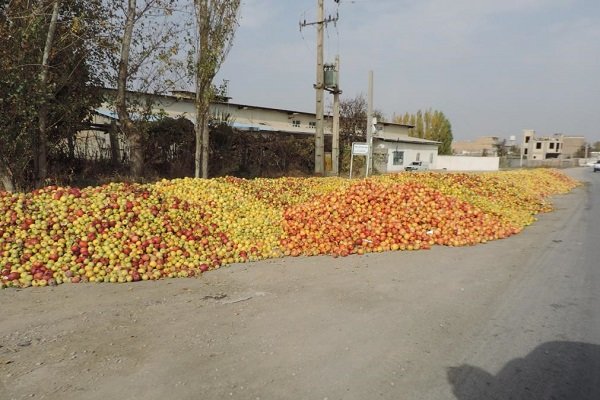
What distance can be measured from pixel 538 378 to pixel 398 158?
139ft

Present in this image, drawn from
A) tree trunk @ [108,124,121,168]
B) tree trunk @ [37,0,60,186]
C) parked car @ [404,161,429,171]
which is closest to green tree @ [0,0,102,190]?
tree trunk @ [37,0,60,186]

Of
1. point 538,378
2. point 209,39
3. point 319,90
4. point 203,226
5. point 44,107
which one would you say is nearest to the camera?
point 538,378

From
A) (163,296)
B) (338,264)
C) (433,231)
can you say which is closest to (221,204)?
(338,264)

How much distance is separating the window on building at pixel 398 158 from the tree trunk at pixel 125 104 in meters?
32.8

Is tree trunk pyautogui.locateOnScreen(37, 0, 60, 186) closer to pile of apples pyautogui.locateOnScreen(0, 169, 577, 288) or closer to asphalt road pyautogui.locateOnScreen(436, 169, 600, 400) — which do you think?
pile of apples pyautogui.locateOnScreen(0, 169, 577, 288)

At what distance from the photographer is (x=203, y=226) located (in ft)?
22.8

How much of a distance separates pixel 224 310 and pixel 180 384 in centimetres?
145

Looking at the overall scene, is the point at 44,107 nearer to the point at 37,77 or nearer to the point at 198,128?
the point at 37,77

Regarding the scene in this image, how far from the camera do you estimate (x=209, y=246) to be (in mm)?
6504

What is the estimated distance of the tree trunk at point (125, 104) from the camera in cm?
1202

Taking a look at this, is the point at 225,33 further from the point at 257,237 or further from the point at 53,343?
the point at 53,343

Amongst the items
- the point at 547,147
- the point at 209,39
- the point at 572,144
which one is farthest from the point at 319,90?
the point at 572,144

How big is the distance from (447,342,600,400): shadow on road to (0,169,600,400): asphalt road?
1 cm

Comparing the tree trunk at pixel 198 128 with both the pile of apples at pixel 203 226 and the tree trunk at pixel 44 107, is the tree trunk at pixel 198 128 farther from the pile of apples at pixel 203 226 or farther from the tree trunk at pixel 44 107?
the tree trunk at pixel 44 107
